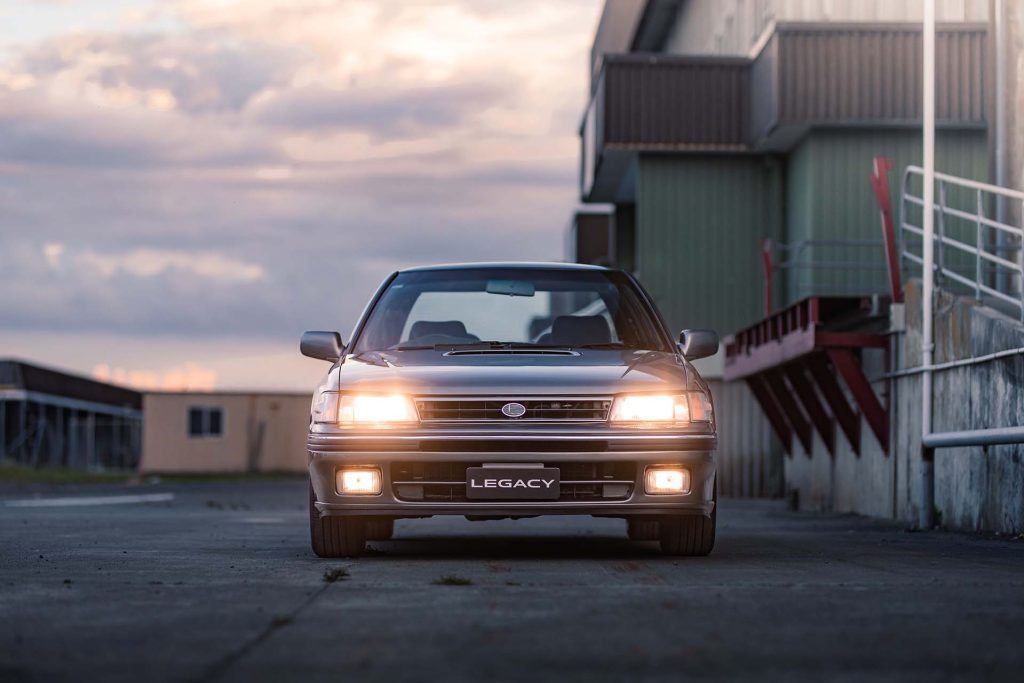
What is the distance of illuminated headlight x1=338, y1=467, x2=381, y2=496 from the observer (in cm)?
880

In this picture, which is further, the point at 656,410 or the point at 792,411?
the point at 792,411

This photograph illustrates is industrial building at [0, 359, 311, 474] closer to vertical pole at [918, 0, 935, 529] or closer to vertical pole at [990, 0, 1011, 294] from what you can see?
vertical pole at [990, 0, 1011, 294]

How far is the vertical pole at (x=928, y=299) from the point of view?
1402 centimetres

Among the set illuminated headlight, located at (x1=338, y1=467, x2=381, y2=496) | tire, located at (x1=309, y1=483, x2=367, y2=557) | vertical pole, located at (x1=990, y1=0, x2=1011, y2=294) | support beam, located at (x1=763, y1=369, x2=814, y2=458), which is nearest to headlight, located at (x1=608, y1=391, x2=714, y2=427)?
illuminated headlight, located at (x1=338, y1=467, x2=381, y2=496)

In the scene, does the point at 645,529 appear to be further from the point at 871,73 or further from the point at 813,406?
the point at 871,73

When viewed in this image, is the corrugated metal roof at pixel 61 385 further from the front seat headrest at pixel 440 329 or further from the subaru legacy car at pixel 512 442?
the subaru legacy car at pixel 512 442

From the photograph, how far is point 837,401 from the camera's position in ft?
57.8

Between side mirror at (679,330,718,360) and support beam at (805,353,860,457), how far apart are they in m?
8.00

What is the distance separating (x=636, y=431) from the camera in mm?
8734

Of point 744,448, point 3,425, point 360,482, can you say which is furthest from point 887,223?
point 3,425

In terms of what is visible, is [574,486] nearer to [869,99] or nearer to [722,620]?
[722,620]

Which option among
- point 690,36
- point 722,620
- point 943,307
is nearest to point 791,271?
point 690,36

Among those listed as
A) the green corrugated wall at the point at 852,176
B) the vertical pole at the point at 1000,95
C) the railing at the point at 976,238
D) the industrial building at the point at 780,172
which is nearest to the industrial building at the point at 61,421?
the industrial building at the point at 780,172

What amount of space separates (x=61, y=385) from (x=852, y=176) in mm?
38218
